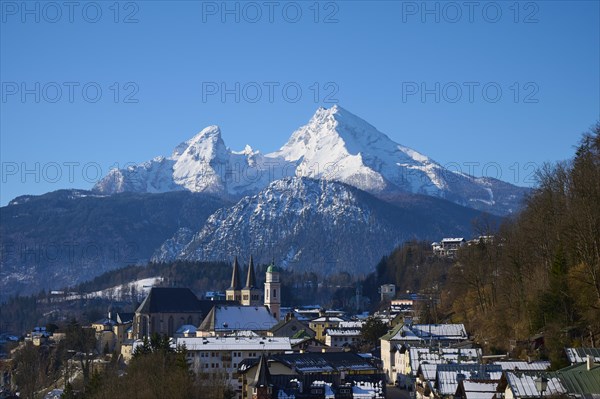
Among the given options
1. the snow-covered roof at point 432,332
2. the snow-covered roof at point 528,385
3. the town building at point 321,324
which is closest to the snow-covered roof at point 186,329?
the town building at point 321,324

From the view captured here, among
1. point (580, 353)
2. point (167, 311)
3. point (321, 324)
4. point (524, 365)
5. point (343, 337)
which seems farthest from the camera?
point (167, 311)

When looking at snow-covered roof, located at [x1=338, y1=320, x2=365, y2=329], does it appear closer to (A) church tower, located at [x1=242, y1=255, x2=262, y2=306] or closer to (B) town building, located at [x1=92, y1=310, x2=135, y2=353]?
(A) church tower, located at [x1=242, y1=255, x2=262, y2=306]

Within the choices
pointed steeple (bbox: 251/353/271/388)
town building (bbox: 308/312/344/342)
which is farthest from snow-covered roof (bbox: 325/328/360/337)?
pointed steeple (bbox: 251/353/271/388)

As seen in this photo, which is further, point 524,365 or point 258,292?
point 258,292

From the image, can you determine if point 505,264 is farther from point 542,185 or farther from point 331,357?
point 331,357

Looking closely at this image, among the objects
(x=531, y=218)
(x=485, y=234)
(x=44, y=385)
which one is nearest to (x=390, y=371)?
(x=485, y=234)

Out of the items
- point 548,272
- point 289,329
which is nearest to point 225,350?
point 289,329

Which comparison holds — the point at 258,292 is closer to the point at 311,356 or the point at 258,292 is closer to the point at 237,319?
the point at 237,319
